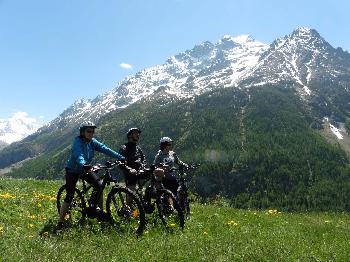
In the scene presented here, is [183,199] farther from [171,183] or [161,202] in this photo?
[161,202]

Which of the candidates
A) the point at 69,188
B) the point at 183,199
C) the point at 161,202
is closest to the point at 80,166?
the point at 69,188

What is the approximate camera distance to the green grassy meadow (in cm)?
1025

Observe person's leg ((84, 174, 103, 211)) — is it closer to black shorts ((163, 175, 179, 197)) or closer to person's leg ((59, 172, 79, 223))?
person's leg ((59, 172, 79, 223))

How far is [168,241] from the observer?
11.9m

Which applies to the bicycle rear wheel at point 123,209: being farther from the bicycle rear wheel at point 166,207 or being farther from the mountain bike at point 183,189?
the mountain bike at point 183,189

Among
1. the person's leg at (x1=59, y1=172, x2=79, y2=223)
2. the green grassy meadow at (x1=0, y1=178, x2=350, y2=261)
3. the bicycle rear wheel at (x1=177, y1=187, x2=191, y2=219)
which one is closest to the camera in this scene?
the green grassy meadow at (x1=0, y1=178, x2=350, y2=261)

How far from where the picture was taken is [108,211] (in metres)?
13.6

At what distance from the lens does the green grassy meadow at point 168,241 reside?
33.6ft

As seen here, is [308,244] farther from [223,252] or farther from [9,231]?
[9,231]

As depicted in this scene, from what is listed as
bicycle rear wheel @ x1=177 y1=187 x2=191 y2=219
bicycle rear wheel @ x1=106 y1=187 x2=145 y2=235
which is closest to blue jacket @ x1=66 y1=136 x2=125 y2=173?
bicycle rear wheel @ x1=106 y1=187 x2=145 y2=235

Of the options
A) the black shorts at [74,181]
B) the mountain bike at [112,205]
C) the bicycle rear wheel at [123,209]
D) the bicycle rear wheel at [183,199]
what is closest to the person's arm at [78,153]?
the mountain bike at [112,205]

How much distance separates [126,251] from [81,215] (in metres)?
5.11

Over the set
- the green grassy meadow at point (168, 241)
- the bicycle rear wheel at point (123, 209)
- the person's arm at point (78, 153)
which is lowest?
the green grassy meadow at point (168, 241)

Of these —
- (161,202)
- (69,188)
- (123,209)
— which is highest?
(69,188)
